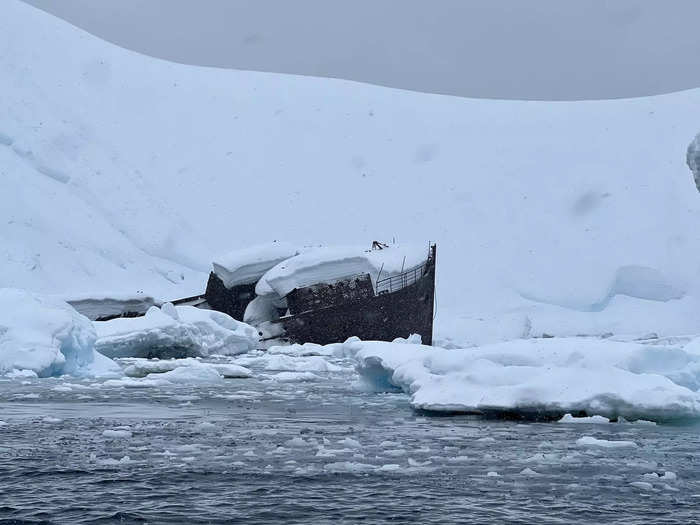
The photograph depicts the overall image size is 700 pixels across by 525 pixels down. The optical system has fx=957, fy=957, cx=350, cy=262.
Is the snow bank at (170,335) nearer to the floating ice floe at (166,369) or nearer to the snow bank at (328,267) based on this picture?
the floating ice floe at (166,369)

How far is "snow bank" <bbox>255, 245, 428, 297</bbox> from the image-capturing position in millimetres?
19812

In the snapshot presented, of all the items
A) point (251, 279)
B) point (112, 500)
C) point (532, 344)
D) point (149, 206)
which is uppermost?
point (149, 206)

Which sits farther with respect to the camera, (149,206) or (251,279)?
(149,206)

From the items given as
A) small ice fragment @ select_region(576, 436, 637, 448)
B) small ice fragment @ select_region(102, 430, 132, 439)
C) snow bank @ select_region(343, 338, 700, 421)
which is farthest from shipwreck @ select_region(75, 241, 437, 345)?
small ice fragment @ select_region(576, 436, 637, 448)

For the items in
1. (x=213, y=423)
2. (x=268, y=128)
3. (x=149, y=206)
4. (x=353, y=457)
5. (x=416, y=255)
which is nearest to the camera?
(x=353, y=457)

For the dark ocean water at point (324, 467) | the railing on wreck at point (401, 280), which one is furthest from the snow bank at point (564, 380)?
the railing on wreck at point (401, 280)

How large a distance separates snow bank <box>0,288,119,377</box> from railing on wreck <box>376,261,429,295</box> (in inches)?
307

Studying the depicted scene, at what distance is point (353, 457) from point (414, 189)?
94.8ft

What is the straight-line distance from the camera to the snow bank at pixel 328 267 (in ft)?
65.0

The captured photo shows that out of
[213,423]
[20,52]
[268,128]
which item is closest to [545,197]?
[268,128]

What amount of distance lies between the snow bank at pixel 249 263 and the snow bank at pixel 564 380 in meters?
11.4

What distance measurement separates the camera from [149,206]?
3144 centimetres

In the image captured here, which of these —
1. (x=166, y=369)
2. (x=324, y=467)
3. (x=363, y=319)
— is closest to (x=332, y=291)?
(x=363, y=319)

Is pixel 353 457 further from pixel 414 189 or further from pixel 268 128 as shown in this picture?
pixel 268 128
